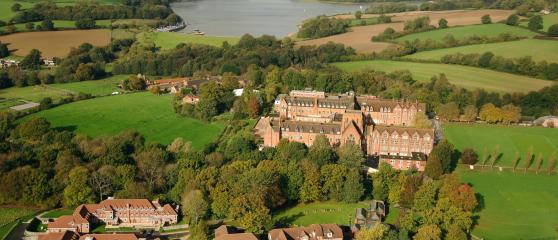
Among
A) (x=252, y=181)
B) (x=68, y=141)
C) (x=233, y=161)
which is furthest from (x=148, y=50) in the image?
(x=252, y=181)

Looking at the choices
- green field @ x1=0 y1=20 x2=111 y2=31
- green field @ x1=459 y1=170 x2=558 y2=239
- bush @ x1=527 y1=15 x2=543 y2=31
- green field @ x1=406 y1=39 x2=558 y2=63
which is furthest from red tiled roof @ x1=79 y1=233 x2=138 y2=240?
bush @ x1=527 y1=15 x2=543 y2=31

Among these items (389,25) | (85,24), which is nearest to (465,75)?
(389,25)

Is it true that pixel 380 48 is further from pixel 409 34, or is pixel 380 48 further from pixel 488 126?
pixel 488 126

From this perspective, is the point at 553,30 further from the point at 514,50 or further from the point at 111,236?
the point at 111,236

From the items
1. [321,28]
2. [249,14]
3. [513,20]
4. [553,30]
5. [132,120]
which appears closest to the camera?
[132,120]

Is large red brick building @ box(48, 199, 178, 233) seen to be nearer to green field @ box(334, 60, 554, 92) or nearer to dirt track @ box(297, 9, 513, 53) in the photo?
green field @ box(334, 60, 554, 92)
